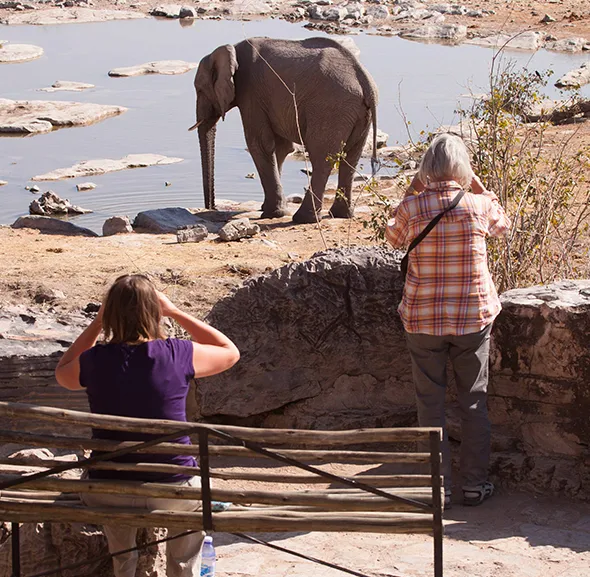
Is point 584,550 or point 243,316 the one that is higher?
point 243,316

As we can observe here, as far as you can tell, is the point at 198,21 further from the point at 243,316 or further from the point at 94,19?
the point at 243,316

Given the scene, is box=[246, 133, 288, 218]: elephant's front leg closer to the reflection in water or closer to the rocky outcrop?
the reflection in water

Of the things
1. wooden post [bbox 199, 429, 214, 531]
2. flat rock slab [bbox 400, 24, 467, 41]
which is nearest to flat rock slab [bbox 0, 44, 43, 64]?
flat rock slab [bbox 400, 24, 467, 41]

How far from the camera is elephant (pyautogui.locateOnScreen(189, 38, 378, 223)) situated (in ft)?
37.8

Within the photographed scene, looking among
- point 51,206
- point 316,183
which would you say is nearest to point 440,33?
point 316,183

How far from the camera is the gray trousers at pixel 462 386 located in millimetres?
4645

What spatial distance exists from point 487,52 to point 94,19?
531 inches

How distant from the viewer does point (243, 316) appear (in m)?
5.66

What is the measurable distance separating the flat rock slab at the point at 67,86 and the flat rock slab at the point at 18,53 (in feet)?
13.9

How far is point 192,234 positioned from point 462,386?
5594 millimetres

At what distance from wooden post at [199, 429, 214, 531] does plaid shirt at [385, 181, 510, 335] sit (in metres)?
1.58

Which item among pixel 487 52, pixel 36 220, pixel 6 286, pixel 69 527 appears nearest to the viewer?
pixel 69 527

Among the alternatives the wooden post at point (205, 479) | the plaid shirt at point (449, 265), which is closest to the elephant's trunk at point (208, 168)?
the plaid shirt at point (449, 265)

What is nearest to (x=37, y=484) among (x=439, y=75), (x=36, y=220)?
(x=36, y=220)
